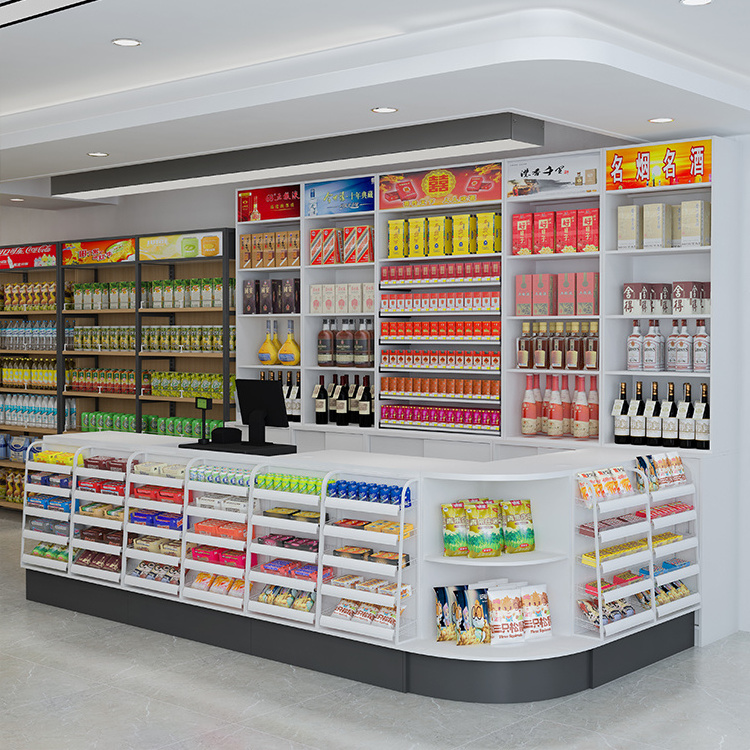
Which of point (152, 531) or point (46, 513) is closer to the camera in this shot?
point (152, 531)

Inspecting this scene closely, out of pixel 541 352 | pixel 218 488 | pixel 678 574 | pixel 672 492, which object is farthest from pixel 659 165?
pixel 218 488

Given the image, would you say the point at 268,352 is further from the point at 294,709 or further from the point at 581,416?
the point at 294,709

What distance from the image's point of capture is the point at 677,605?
533 cm

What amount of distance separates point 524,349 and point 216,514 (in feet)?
7.47

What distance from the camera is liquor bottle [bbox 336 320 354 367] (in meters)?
7.15

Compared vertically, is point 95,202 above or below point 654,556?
above

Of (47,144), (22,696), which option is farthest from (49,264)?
(22,696)

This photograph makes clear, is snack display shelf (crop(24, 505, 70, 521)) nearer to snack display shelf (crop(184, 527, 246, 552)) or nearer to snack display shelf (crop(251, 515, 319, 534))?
snack display shelf (crop(184, 527, 246, 552))

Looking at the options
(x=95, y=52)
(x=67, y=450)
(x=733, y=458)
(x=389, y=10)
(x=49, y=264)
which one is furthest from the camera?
(x=49, y=264)

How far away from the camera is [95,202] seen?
938 cm

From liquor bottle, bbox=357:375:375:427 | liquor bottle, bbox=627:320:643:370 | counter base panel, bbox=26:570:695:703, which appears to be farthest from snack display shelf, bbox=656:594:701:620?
liquor bottle, bbox=357:375:375:427

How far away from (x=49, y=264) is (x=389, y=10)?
5617 millimetres

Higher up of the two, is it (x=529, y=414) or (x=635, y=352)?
(x=635, y=352)

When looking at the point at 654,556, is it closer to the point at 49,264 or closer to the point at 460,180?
the point at 460,180
